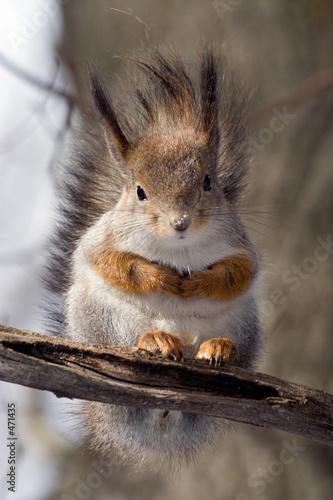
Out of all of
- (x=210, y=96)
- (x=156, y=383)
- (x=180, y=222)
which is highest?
(x=210, y=96)

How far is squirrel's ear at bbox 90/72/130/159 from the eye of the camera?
6.43 ft

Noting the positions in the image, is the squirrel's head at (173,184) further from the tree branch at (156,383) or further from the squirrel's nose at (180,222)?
the tree branch at (156,383)

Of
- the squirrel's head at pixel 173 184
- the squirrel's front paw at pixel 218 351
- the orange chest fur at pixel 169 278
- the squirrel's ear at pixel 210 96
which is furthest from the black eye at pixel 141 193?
the squirrel's front paw at pixel 218 351

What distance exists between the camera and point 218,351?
69.9 inches

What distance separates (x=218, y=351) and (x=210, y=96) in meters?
0.88

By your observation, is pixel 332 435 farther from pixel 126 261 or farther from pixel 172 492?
pixel 172 492

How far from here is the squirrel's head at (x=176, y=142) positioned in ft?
5.96

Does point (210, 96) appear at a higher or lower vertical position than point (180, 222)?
higher

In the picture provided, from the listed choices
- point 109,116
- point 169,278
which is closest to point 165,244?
point 169,278

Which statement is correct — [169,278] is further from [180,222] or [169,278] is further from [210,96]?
[210,96]

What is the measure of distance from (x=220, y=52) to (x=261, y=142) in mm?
744

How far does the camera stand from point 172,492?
122 inches

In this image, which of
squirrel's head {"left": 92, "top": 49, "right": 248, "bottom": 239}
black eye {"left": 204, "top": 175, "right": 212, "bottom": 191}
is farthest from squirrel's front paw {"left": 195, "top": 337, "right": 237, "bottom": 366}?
black eye {"left": 204, "top": 175, "right": 212, "bottom": 191}

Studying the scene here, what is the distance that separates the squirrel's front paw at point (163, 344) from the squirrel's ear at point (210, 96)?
2.29 ft
